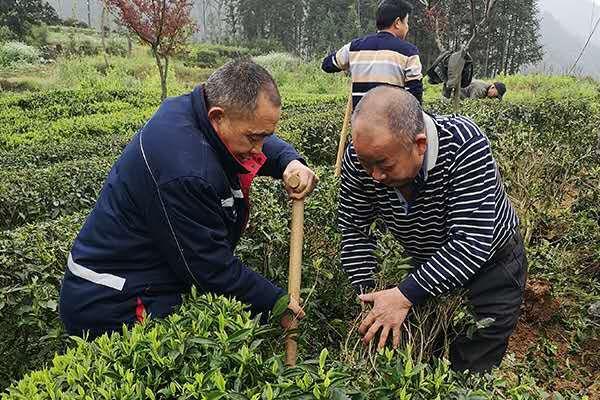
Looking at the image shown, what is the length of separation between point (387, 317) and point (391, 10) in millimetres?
3282

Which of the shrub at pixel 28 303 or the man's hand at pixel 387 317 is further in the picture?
the shrub at pixel 28 303

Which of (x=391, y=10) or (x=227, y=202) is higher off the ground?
(x=391, y=10)

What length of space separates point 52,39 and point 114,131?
23922 mm

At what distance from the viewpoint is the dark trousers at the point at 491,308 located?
7.37 feet

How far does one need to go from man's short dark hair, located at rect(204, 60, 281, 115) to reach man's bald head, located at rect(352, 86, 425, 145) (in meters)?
0.32

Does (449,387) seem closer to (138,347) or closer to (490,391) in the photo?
(490,391)

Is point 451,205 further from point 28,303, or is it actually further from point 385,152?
point 28,303

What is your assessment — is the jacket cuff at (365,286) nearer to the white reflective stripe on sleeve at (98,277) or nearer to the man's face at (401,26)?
the white reflective stripe on sleeve at (98,277)

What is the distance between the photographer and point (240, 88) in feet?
6.34

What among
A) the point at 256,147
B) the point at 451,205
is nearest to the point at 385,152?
the point at 451,205

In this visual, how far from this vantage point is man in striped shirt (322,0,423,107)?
181 inches

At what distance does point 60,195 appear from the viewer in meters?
5.47

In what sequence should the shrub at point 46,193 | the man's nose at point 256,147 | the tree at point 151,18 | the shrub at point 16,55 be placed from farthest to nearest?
the shrub at point 16,55 → the tree at point 151,18 → the shrub at point 46,193 → the man's nose at point 256,147

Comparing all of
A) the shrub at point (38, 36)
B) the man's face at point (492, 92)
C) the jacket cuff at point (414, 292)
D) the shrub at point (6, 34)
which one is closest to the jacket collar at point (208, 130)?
the jacket cuff at point (414, 292)
